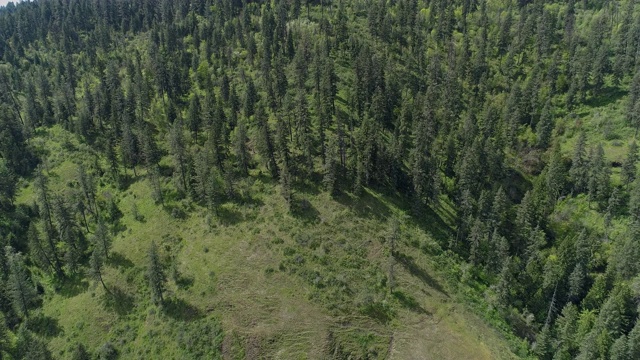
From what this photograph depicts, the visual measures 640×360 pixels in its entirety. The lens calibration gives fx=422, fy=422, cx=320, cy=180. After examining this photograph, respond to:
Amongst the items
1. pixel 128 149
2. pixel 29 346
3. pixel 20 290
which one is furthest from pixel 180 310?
pixel 128 149

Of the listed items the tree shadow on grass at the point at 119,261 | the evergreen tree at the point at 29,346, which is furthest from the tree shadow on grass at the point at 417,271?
the evergreen tree at the point at 29,346

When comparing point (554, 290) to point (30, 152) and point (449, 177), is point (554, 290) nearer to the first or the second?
point (449, 177)

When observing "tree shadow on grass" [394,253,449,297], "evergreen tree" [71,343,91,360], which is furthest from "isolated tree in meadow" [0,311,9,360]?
"tree shadow on grass" [394,253,449,297]

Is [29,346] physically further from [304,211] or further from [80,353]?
[304,211]

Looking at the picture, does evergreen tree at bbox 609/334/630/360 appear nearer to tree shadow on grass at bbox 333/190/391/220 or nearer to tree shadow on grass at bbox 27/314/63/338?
tree shadow on grass at bbox 333/190/391/220

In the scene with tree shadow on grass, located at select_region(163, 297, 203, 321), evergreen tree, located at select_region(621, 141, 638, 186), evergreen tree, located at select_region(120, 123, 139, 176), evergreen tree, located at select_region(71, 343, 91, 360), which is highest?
evergreen tree, located at select_region(120, 123, 139, 176)

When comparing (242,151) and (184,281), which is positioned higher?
(242,151)
